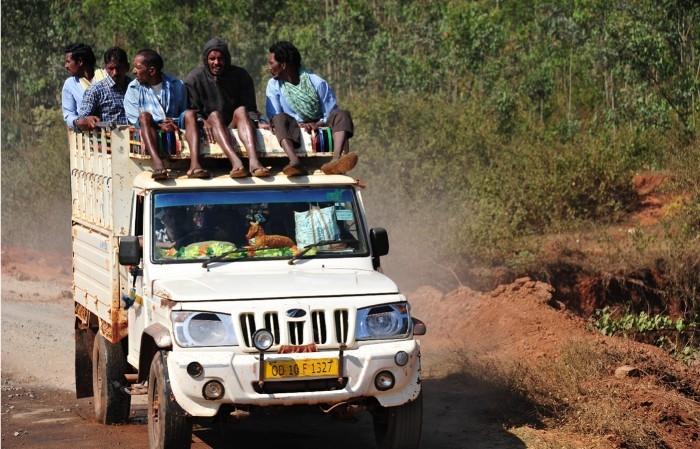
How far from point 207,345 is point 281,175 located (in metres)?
1.76

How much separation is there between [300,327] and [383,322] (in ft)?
1.73

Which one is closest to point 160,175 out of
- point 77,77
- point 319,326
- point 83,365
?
point 319,326

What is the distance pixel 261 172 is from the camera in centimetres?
794

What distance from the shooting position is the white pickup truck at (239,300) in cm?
671

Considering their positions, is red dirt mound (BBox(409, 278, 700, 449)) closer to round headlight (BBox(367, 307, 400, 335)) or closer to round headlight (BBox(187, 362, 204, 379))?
round headlight (BBox(367, 307, 400, 335))

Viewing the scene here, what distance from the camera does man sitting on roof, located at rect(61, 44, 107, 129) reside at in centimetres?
1065

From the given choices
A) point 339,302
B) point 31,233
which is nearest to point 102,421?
point 339,302

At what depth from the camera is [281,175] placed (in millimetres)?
8086

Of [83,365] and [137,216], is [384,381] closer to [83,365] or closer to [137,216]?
[137,216]

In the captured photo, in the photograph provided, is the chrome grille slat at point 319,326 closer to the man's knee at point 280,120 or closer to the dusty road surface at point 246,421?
the dusty road surface at point 246,421

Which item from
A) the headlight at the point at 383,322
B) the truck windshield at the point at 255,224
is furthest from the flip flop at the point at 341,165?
the headlight at the point at 383,322

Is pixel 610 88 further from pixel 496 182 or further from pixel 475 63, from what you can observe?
pixel 496 182

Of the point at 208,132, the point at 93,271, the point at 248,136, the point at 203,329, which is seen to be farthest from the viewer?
the point at 93,271

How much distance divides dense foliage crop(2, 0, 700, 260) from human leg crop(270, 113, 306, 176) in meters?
7.18
